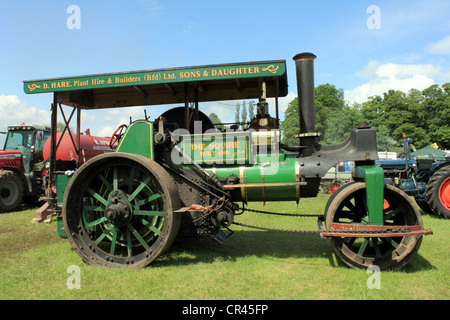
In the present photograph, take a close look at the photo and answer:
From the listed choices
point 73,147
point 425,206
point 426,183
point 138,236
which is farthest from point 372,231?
point 73,147

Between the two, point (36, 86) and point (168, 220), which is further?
point (36, 86)

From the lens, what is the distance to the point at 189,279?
3.82 m

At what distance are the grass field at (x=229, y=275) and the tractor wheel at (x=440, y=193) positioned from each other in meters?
2.89

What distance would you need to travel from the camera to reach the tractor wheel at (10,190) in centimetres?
974

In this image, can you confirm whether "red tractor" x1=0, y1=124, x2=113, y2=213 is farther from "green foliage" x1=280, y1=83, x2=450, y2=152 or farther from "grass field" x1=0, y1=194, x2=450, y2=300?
"green foliage" x1=280, y1=83, x2=450, y2=152

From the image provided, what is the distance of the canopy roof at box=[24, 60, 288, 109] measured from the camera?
165 inches

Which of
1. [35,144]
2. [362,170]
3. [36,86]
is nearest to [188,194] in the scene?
[362,170]

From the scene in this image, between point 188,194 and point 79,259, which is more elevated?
point 188,194

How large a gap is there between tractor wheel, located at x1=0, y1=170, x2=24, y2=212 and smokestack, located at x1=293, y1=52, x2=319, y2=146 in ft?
30.6

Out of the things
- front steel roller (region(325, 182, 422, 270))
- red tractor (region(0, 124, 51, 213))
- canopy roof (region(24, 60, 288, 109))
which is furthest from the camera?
red tractor (region(0, 124, 51, 213))

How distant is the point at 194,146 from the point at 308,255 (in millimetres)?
2293
